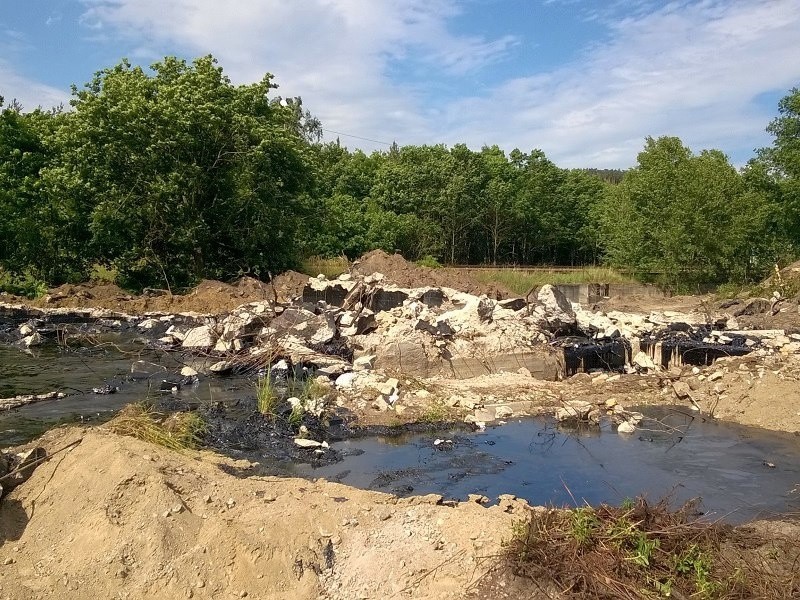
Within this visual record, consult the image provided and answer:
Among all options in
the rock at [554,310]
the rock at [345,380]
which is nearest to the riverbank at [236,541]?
the rock at [345,380]

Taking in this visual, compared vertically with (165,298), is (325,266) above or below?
above

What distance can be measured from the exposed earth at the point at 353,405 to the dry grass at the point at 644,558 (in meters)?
0.22

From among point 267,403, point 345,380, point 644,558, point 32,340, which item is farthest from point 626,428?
point 32,340

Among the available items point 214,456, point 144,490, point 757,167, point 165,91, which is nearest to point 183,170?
point 165,91

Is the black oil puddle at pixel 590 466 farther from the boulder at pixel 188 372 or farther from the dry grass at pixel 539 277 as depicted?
the dry grass at pixel 539 277

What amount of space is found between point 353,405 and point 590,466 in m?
3.58

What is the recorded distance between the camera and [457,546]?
477 centimetres

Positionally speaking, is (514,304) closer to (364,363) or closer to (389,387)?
(364,363)

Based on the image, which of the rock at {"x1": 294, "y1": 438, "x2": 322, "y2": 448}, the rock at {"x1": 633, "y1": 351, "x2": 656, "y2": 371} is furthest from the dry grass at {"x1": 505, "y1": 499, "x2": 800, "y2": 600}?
the rock at {"x1": 633, "y1": 351, "x2": 656, "y2": 371}

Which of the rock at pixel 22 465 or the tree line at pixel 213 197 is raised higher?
the tree line at pixel 213 197

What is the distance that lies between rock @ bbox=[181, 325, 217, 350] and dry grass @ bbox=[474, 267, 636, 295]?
492 inches

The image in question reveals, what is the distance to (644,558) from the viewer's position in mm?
4246

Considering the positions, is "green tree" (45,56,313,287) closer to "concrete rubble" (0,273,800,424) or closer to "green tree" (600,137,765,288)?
"concrete rubble" (0,273,800,424)

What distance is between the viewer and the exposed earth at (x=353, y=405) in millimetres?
4656
